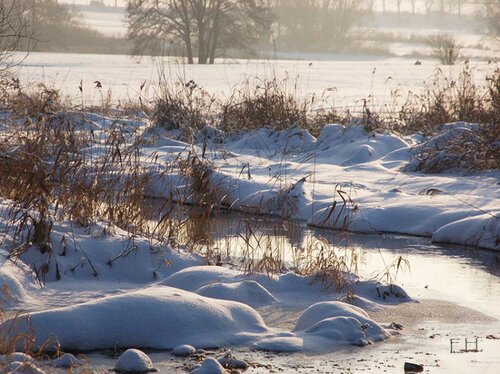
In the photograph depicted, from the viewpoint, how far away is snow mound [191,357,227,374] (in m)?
4.28

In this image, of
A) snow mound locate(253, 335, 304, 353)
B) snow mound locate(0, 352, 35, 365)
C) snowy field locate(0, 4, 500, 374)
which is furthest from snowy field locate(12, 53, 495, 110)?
snow mound locate(0, 352, 35, 365)

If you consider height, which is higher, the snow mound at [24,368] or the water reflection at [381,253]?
the snow mound at [24,368]

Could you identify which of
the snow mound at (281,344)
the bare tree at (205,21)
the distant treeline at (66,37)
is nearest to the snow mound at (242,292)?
the snow mound at (281,344)

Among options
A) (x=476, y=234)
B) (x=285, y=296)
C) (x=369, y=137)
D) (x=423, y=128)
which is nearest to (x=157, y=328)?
(x=285, y=296)

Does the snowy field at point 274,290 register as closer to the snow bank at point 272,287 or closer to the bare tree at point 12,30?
the snow bank at point 272,287

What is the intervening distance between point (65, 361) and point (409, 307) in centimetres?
257

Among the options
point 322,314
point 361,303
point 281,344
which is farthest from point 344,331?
point 361,303

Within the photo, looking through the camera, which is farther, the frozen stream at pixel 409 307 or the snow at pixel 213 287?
the snow at pixel 213 287

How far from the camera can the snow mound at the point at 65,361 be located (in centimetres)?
441

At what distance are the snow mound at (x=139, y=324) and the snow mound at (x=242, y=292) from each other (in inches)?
21.4

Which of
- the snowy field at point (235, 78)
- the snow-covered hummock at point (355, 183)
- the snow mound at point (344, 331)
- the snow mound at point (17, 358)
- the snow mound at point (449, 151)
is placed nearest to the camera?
the snow mound at point (17, 358)

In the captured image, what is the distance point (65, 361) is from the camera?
174 inches

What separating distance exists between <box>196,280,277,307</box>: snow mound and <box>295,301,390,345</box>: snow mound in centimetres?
54

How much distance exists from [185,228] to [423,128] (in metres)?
7.79
